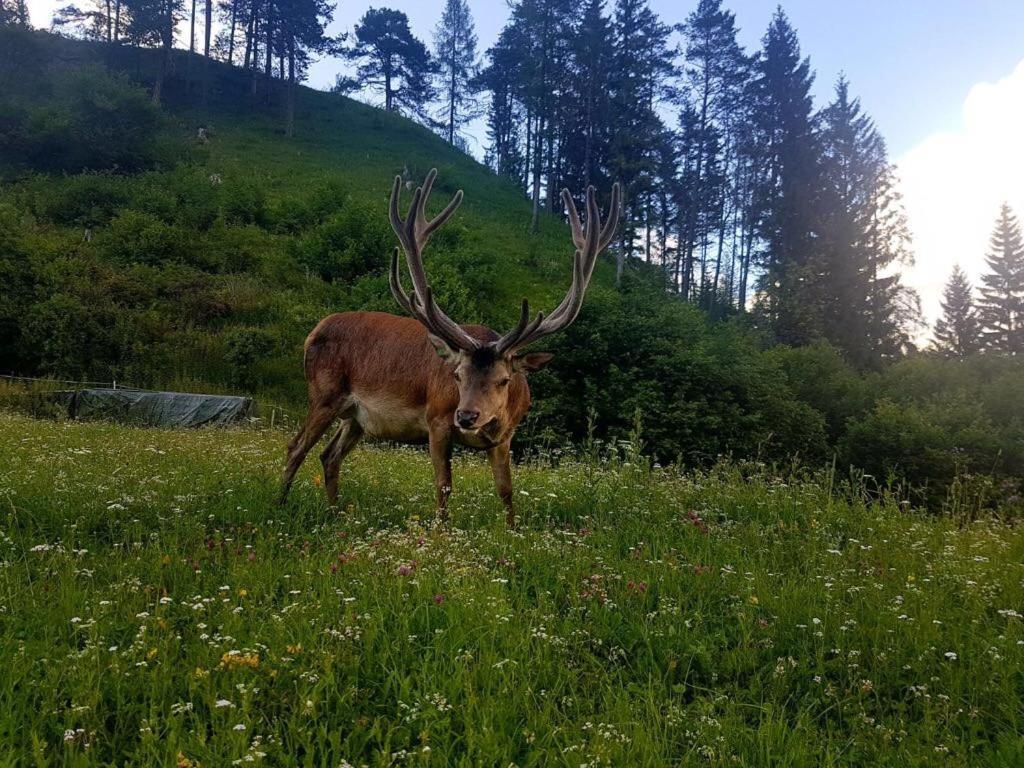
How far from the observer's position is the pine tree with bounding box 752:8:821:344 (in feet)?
113

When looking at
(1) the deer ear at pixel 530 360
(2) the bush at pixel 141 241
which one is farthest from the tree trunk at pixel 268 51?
(1) the deer ear at pixel 530 360

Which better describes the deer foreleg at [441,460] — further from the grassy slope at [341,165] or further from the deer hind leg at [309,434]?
the grassy slope at [341,165]

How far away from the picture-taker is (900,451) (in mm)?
16906

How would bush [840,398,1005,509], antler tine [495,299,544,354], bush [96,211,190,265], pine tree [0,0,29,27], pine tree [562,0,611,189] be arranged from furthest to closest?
pine tree [0,0,29,27] → pine tree [562,0,611,189] → bush [96,211,190,265] → bush [840,398,1005,509] → antler tine [495,299,544,354]

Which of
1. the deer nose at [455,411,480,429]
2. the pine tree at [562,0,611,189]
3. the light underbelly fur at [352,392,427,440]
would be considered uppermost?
the pine tree at [562,0,611,189]

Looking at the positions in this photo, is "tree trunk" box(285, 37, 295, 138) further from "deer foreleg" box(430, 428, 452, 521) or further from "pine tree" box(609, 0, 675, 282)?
"deer foreleg" box(430, 428, 452, 521)

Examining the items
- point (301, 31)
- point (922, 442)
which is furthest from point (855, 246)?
point (301, 31)

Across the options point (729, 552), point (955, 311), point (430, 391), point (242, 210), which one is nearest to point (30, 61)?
point (242, 210)

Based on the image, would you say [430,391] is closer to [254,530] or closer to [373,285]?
[254,530]

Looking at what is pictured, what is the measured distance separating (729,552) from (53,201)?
33601 millimetres

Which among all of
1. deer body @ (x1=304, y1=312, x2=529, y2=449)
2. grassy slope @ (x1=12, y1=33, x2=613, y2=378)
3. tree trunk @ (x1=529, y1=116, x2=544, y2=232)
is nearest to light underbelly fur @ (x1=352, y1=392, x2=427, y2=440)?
deer body @ (x1=304, y1=312, x2=529, y2=449)

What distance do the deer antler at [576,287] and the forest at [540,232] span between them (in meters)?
1.67

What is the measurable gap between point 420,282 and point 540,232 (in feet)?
117

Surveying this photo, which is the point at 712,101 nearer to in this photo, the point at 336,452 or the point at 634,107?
the point at 634,107
